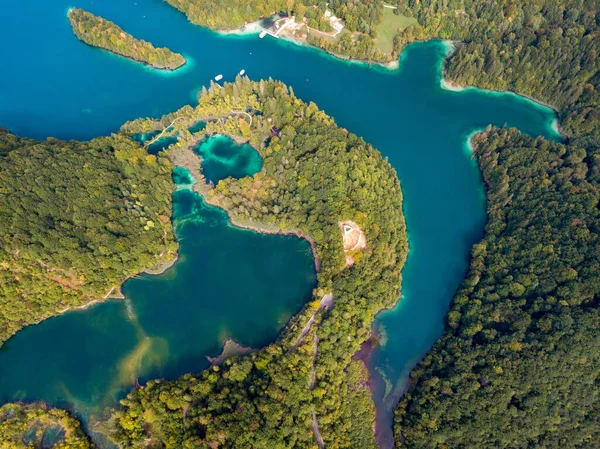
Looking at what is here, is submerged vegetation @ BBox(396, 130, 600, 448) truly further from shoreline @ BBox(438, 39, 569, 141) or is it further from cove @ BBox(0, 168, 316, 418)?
cove @ BBox(0, 168, 316, 418)

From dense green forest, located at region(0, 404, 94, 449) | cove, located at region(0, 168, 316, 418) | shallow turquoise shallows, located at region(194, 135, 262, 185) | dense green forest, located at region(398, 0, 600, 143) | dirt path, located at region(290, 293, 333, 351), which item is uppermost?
dense green forest, located at region(398, 0, 600, 143)

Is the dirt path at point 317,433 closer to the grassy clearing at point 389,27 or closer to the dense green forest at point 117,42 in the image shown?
the dense green forest at point 117,42

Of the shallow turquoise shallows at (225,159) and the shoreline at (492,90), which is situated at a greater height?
the shoreline at (492,90)

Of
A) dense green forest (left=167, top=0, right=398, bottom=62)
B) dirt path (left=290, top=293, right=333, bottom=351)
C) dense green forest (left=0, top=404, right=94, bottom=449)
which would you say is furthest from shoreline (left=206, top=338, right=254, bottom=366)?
dense green forest (left=167, top=0, right=398, bottom=62)

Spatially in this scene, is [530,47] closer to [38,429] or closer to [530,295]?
[530,295]

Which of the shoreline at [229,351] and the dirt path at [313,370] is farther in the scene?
the shoreline at [229,351]

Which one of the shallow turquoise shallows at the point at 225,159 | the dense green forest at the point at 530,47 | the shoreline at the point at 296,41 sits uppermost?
the dense green forest at the point at 530,47

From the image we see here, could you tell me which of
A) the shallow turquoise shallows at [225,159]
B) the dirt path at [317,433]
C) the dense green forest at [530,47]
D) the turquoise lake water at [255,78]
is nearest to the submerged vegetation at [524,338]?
the turquoise lake water at [255,78]
